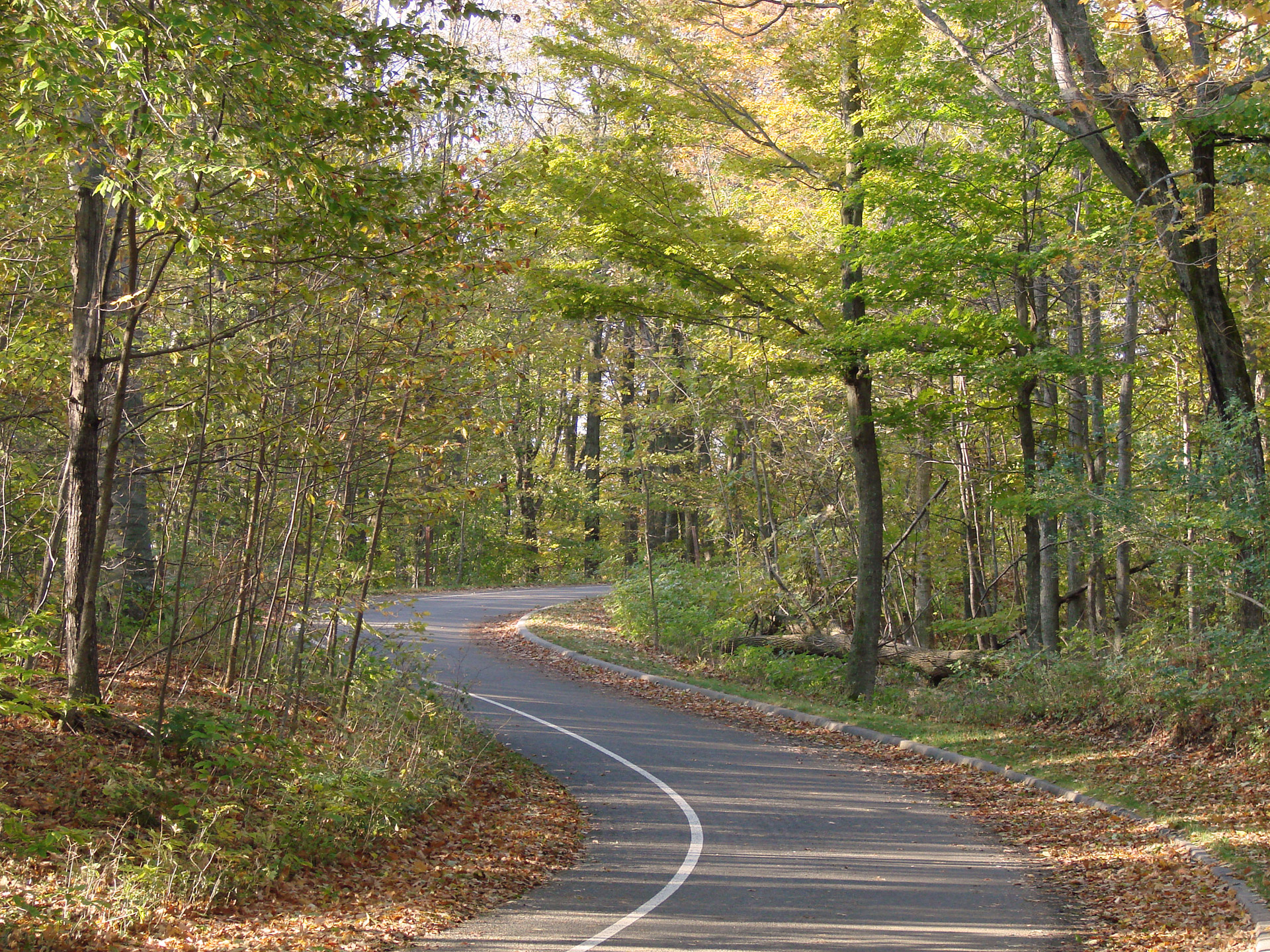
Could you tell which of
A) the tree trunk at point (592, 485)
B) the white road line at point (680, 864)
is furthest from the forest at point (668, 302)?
the tree trunk at point (592, 485)

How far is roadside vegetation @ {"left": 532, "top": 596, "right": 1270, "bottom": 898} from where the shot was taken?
34.4 ft

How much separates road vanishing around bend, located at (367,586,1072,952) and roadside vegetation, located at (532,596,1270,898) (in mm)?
1896

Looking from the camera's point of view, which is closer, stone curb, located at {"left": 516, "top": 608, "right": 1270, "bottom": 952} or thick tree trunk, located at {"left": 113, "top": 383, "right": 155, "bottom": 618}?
stone curb, located at {"left": 516, "top": 608, "right": 1270, "bottom": 952}

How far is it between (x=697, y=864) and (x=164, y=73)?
296 inches

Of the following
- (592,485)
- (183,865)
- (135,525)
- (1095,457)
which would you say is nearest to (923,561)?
(1095,457)

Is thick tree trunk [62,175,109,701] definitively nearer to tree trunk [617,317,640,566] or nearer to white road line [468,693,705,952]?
white road line [468,693,705,952]

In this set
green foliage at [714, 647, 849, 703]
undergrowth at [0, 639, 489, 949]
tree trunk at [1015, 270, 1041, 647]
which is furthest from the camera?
green foliage at [714, 647, 849, 703]

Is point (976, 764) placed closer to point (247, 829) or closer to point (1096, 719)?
point (1096, 719)

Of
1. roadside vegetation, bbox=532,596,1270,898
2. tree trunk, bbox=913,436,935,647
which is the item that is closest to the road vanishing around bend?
roadside vegetation, bbox=532,596,1270,898

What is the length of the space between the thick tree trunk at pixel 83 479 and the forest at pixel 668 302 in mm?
34

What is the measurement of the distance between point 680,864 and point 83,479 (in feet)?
20.3

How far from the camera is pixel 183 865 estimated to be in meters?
7.27

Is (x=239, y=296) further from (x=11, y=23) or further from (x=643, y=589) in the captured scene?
(x=643, y=589)

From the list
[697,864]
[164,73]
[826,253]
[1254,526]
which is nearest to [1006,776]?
[1254,526]
